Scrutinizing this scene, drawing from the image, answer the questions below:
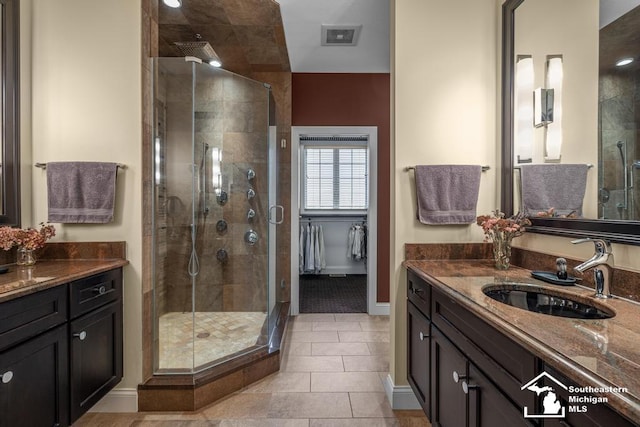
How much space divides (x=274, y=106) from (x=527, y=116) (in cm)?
241

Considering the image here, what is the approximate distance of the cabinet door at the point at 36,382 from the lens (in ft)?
4.06

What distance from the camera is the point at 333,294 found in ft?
14.8

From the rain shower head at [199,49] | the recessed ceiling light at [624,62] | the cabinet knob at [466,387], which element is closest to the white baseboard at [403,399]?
the cabinet knob at [466,387]

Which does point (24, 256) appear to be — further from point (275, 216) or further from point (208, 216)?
point (275, 216)

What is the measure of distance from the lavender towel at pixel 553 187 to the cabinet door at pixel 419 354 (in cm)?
88

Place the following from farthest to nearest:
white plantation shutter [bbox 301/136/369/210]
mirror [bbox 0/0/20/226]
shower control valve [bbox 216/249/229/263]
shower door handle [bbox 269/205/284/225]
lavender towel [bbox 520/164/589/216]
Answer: white plantation shutter [bbox 301/136/369/210] < shower door handle [bbox 269/205/284/225] < shower control valve [bbox 216/249/229/263] < mirror [bbox 0/0/20/226] < lavender towel [bbox 520/164/589/216]

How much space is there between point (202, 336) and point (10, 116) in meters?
1.86

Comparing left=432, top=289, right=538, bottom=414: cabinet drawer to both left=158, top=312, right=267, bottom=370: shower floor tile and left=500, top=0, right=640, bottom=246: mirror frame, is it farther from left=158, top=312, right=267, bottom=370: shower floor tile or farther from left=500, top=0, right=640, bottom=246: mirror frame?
left=158, top=312, right=267, bottom=370: shower floor tile

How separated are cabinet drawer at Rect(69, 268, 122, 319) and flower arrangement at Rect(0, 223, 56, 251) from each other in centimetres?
38

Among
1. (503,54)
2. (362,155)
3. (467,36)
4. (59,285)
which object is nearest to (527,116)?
(503,54)

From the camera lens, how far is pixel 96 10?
6.56ft

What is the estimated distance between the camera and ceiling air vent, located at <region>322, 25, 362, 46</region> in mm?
2775

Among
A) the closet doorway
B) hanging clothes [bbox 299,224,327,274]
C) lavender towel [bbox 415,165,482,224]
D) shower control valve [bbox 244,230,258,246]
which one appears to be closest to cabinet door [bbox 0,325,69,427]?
shower control valve [bbox 244,230,258,246]

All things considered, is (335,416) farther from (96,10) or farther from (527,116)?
(96,10)
